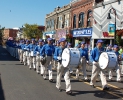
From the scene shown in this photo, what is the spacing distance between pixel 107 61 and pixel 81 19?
77.0ft

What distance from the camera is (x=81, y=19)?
104 ft

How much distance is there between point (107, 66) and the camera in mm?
8727

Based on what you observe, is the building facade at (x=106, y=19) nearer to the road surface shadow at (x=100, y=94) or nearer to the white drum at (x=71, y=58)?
the road surface shadow at (x=100, y=94)

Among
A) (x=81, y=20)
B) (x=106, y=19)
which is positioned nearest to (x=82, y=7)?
(x=81, y=20)

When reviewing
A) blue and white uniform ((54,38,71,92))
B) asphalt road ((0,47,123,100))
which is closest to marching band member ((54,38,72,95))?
blue and white uniform ((54,38,71,92))

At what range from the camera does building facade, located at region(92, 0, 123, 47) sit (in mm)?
23172

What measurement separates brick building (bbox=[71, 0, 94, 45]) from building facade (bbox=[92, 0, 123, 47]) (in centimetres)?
121

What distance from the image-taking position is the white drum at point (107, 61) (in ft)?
28.7

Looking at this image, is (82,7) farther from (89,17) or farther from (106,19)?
(106,19)

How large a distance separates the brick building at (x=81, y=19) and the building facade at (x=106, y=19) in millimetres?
1213

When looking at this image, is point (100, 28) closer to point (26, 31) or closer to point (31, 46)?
point (31, 46)

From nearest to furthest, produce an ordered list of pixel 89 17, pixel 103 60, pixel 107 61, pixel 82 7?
pixel 107 61, pixel 103 60, pixel 89 17, pixel 82 7

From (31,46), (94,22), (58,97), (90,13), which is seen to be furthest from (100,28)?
(58,97)

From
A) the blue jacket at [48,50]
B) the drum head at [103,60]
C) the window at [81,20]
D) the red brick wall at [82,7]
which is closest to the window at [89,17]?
the red brick wall at [82,7]
